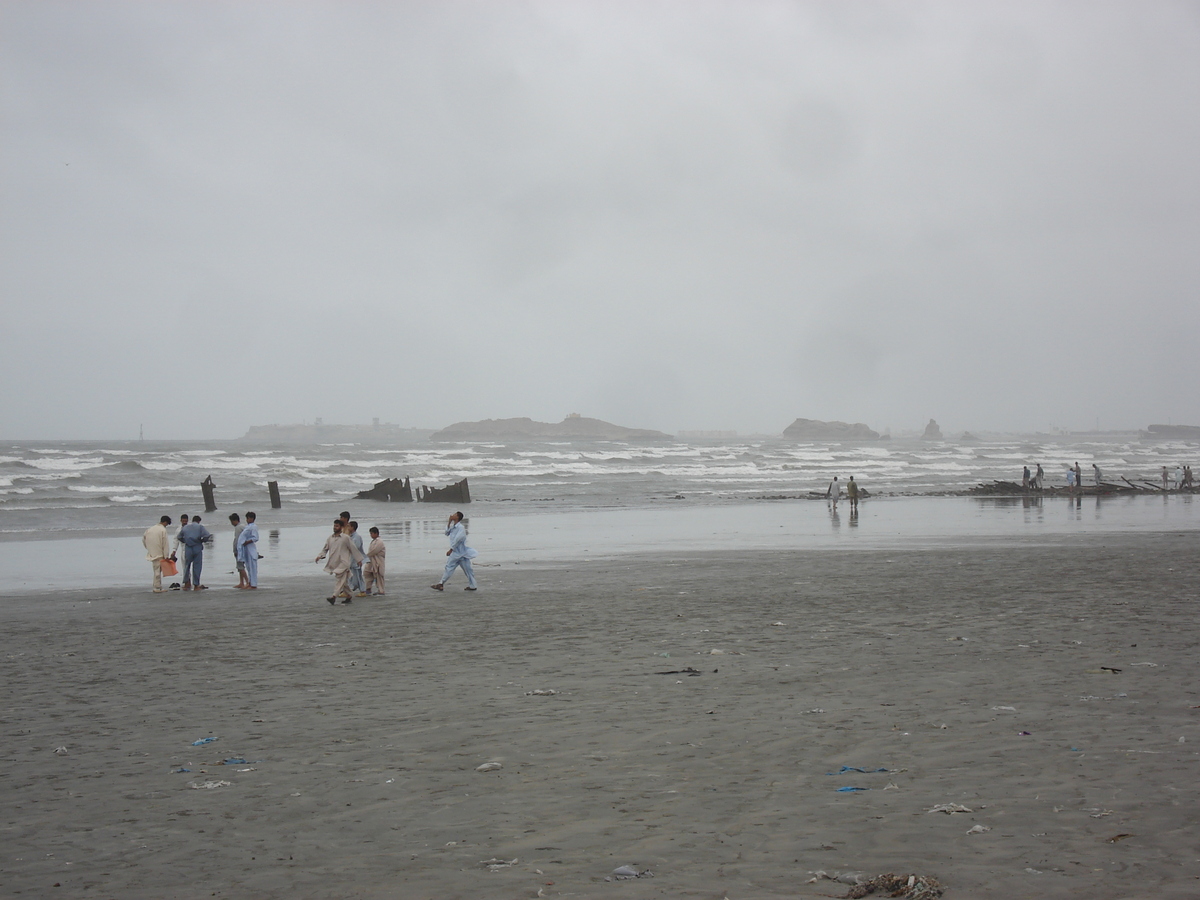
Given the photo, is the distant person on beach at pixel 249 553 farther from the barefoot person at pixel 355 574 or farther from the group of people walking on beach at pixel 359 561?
the barefoot person at pixel 355 574

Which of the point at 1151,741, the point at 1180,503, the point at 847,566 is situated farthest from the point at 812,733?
the point at 1180,503

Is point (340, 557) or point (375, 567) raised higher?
point (340, 557)

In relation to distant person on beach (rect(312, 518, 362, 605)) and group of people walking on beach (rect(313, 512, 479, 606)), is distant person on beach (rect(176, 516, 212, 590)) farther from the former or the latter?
distant person on beach (rect(312, 518, 362, 605))

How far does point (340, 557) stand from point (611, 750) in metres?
10.5

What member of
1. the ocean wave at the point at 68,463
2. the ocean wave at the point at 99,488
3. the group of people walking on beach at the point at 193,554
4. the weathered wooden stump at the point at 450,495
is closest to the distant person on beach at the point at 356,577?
the group of people walking on beach at the point at 193,554

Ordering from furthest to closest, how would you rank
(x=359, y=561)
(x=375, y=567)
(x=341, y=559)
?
Answer: (x=375, y=567) < (x=359, y=561) < (x=341, y=559)

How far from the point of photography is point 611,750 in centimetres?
745

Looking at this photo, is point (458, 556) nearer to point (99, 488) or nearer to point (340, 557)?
point (340, 557)

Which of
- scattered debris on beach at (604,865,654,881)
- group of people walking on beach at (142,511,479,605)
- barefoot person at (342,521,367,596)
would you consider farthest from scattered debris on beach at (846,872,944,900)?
barefoot person at (342,521,367,596)

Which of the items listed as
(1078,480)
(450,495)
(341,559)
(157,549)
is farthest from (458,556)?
(1078,480)

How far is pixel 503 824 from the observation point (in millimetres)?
5965

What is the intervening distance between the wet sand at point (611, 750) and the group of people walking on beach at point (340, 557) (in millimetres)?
2274

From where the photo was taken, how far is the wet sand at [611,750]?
5289 millimetres

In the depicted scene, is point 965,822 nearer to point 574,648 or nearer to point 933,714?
point 933,714
